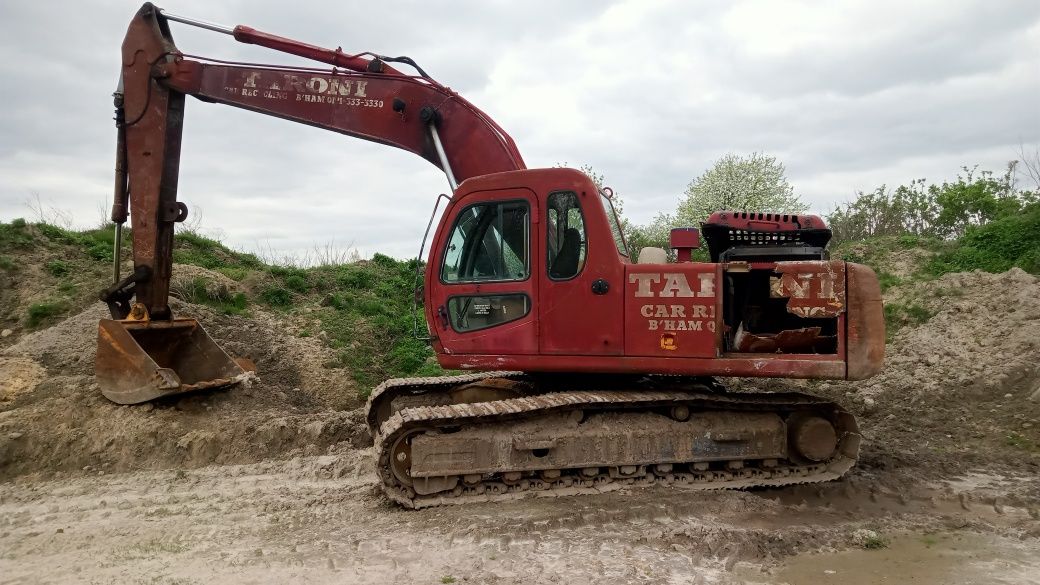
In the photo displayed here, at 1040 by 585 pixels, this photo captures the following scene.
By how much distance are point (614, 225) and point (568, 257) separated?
27.8 inches

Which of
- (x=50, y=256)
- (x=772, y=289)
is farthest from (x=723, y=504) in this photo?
(x=50, y=256)

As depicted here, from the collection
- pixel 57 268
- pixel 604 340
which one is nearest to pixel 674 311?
pixel 604 340

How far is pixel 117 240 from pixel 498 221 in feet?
14.0

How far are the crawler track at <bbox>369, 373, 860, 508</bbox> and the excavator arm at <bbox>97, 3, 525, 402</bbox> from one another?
225cm

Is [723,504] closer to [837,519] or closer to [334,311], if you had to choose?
[837,519]

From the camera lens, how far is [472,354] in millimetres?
5793

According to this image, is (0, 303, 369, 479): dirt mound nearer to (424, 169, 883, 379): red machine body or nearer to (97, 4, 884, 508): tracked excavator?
(97, 4, 884, 508): tracked excavator

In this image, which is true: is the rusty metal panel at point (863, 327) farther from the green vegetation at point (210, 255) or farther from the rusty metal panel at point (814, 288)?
the green vegetation at point (210, 255)

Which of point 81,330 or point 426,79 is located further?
point 81,330

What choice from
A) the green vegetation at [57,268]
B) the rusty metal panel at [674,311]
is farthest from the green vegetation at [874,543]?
the green vegetation at [57,268]

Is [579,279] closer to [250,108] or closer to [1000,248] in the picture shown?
[250,108]

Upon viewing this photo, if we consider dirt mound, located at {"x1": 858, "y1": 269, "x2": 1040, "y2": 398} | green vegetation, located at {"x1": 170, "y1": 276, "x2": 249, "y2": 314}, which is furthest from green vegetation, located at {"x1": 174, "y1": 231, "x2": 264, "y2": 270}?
dirt mound, located at {"x1": 858, "y1": 269, "x2": 1040, "y2": 398}

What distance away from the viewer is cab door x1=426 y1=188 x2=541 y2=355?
5.66m

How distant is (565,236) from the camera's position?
5.65 metres
